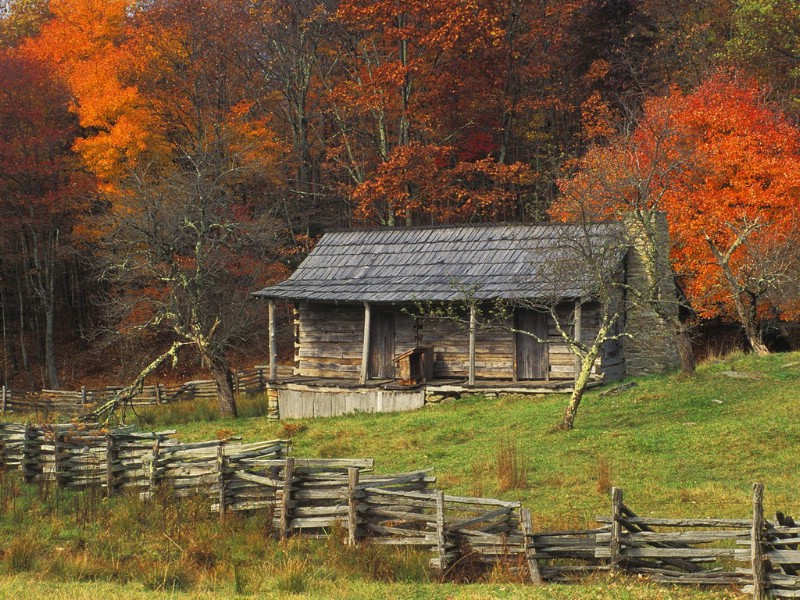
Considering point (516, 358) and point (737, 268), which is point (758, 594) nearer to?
point (516, 358)

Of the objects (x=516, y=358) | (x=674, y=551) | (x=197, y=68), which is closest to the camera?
(x=674, y=551)

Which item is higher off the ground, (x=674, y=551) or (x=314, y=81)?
(x=314, y=81)

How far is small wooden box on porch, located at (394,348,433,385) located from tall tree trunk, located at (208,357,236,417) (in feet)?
18.2

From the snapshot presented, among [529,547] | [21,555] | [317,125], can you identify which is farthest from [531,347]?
[317,125]

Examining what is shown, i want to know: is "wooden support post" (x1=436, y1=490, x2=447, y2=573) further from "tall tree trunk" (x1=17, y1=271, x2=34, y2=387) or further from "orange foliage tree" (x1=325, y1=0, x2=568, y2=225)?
"tall tree trunk" (x1=17, y1=271, x2=34, y2=387)

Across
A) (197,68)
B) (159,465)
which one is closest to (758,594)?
(159,465)

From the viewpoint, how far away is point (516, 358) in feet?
89.5

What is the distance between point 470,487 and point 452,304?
10.6 metres

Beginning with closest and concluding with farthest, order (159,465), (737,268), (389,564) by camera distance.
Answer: (389,564)
(159,465)
(737,268)

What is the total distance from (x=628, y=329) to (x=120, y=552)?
58.3 feet

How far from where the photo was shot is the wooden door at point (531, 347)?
2698 centimetres

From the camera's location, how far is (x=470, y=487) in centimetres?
1728

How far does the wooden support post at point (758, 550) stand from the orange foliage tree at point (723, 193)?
1760 centimetres

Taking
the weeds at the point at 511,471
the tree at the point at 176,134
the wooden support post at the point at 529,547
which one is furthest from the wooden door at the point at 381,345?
the wooden support post at the point at 529,547
